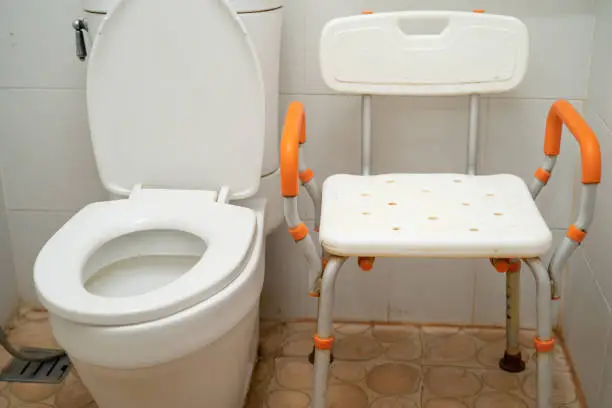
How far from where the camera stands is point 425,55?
145 centimetres

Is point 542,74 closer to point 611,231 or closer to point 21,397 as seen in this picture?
point 611,231

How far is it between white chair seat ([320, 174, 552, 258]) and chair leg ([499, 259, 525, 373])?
0.64 ft

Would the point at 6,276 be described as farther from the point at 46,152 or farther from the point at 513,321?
the point at 513,321

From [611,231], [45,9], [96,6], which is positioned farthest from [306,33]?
[611,231]

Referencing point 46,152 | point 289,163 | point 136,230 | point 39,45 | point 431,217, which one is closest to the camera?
point 289,163

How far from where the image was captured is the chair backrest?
143 centimetres

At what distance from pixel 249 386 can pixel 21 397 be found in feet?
1.59

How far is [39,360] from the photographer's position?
1716 millimetres

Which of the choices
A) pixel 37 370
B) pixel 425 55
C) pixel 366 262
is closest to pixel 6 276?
pixel 37 370

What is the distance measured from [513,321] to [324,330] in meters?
0.54

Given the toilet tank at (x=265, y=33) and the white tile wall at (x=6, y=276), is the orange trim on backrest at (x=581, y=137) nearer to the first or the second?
the toilet tank at (x=265, y=33)

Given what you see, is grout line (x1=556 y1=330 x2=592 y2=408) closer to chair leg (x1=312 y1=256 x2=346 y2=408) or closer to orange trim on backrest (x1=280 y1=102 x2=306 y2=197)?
chair leg (x1=312 y1=256 x2=346 y2=408)

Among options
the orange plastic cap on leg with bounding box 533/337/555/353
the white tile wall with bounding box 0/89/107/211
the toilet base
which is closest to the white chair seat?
the orange plastic cap on leg with bounding box 533/337/555/353

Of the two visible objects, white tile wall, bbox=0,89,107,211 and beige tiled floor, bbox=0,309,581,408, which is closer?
beige tiled floor, bbox=0,309,581,408
